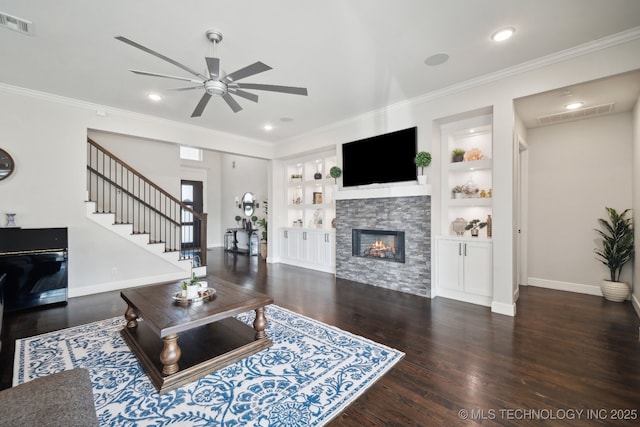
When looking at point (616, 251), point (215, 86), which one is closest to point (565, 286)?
point (616, 251)

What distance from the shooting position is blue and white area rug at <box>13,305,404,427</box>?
1900mm

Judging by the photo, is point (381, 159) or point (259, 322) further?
point (381, 159)

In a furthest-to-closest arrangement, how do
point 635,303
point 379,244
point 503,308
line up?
1. point 379,244
2. point 635,303
3. point 503,308

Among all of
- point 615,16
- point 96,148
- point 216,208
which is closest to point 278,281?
point 96,148

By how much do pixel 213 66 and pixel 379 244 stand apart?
3.99m

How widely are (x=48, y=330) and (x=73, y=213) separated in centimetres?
207

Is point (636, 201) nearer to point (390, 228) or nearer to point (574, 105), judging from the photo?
point (574, 105)

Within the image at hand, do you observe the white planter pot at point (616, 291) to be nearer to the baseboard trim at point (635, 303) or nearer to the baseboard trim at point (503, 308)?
the baseboard trim at point (635, 303)

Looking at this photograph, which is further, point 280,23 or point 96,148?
point 96,148

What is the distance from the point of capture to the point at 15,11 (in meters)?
2.54

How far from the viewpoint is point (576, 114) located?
444cm

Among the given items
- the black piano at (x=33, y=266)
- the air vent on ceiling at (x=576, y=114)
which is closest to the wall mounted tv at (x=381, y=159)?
the air vent on ceiling at (x=576, y=114)

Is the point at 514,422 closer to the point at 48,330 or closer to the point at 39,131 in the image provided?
the point at 48,330

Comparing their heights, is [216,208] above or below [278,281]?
above
